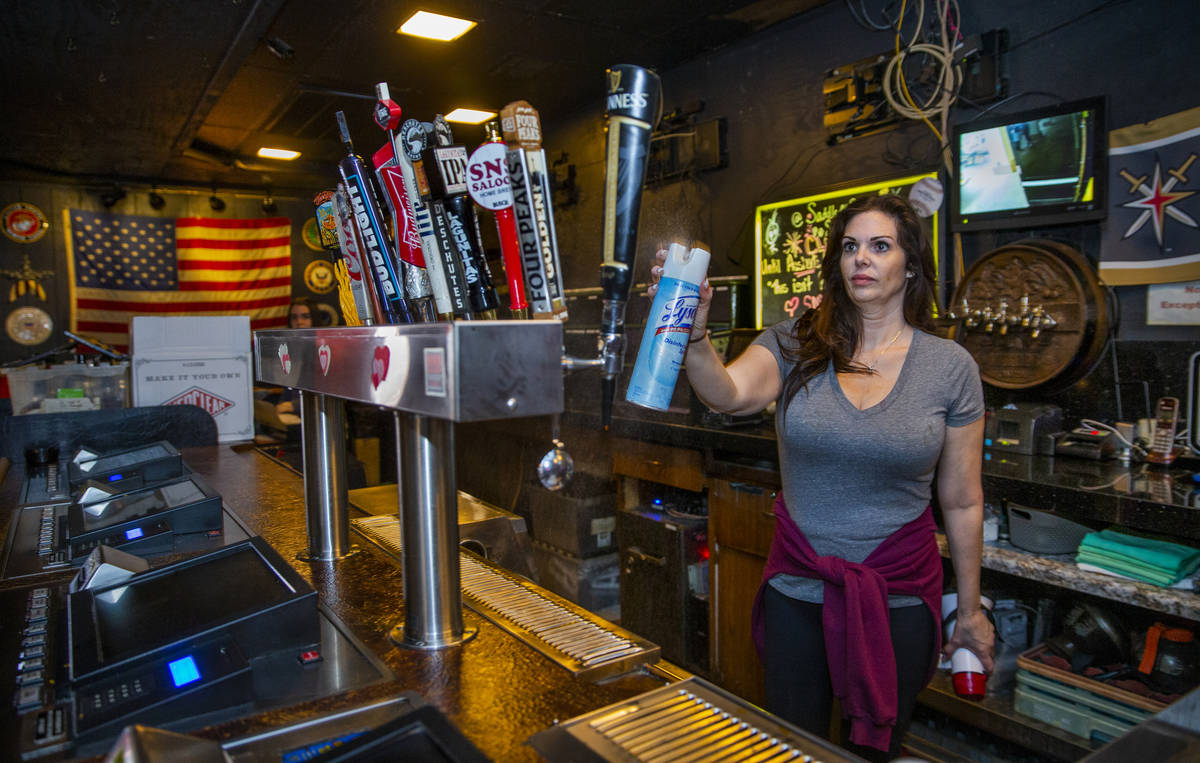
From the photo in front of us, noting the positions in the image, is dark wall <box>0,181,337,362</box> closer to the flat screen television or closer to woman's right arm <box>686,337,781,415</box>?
the flat screen television

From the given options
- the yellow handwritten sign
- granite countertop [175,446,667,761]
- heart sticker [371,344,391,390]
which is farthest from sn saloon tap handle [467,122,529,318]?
the yellow handwritten sign

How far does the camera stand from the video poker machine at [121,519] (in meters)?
1.44

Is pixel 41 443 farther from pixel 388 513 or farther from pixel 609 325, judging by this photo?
pixel 609 325

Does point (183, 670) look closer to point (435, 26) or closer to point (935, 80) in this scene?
point (935, 80)

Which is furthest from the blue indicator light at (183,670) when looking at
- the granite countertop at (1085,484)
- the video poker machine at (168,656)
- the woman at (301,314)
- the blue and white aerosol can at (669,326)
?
the woman at (301,314)

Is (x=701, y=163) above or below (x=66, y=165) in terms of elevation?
below

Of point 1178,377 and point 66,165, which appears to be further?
point 66,165

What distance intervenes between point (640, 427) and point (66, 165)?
6511mm

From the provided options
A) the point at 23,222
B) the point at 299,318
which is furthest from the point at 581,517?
the point at 23,222

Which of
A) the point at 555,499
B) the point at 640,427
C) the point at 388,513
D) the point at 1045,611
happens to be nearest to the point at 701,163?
the point at 640,427

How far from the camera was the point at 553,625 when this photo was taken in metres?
1.10

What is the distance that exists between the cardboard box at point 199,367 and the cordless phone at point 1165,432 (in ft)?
11.4

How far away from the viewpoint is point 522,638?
1.04 meters

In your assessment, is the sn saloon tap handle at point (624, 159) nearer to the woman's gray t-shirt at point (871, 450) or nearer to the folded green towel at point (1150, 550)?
the woman's gray t-shirt at point (871, 450)
